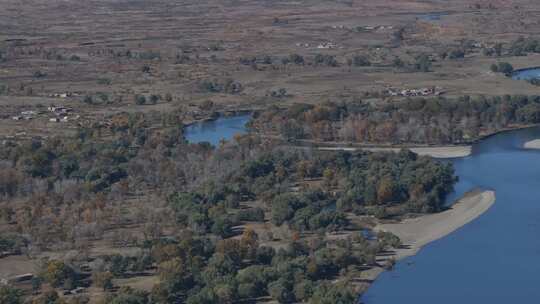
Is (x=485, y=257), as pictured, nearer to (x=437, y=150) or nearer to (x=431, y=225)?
(x=431, y=225)

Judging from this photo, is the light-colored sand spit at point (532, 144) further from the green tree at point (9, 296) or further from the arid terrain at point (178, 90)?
the green tree at point (9, 296)

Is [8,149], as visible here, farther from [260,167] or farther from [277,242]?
[277,242]

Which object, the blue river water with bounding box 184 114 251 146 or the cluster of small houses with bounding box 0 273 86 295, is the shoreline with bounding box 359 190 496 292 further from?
the blue river water with bounding box 184 114 251 146

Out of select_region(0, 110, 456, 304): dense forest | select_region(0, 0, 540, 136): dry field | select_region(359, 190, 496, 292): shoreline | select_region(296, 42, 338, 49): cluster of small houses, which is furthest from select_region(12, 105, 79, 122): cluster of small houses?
select_region(296, 42, 338, 49): cluster of small houses

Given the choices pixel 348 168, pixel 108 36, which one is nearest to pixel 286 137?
pixel 348 168

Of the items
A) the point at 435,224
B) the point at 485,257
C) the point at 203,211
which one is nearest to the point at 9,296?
the point at 203,211

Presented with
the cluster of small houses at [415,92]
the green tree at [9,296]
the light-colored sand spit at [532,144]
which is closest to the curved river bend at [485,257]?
the light-colored sand spit at [532,144]
